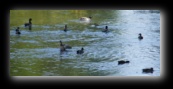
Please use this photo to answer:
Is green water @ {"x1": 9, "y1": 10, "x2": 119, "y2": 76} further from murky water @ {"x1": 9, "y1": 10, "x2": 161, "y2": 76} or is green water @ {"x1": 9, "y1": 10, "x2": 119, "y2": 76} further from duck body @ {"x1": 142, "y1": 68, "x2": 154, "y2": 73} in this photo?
duck body @ {"x1": 142, "y1": 68, "x2": 154, "y2": 73}

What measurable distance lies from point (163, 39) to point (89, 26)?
5.36m

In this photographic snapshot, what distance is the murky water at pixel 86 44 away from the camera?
8859 millimetres

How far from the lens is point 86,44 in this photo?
35.1 ft

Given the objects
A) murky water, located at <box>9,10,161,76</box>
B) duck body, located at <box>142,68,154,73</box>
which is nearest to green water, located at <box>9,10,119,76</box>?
murky water, located at <box>9,10,161,76</box>

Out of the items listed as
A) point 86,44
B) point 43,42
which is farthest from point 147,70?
point 43,42

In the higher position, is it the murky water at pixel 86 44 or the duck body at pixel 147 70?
the murky water at pixel 86 44

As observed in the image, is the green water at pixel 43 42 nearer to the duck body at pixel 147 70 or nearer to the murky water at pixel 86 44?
the murky water at pixel 86 44

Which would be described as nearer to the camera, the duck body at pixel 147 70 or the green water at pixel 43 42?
the green water at pixel 43 42

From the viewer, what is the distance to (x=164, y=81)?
758 centimetres

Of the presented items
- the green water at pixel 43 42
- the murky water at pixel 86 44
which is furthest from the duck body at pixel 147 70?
the green water at pixel 43 42

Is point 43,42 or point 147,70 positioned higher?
point 43,42

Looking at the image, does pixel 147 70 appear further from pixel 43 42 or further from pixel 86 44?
pixel 43 42

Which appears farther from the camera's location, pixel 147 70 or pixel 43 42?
pixel 43 42
